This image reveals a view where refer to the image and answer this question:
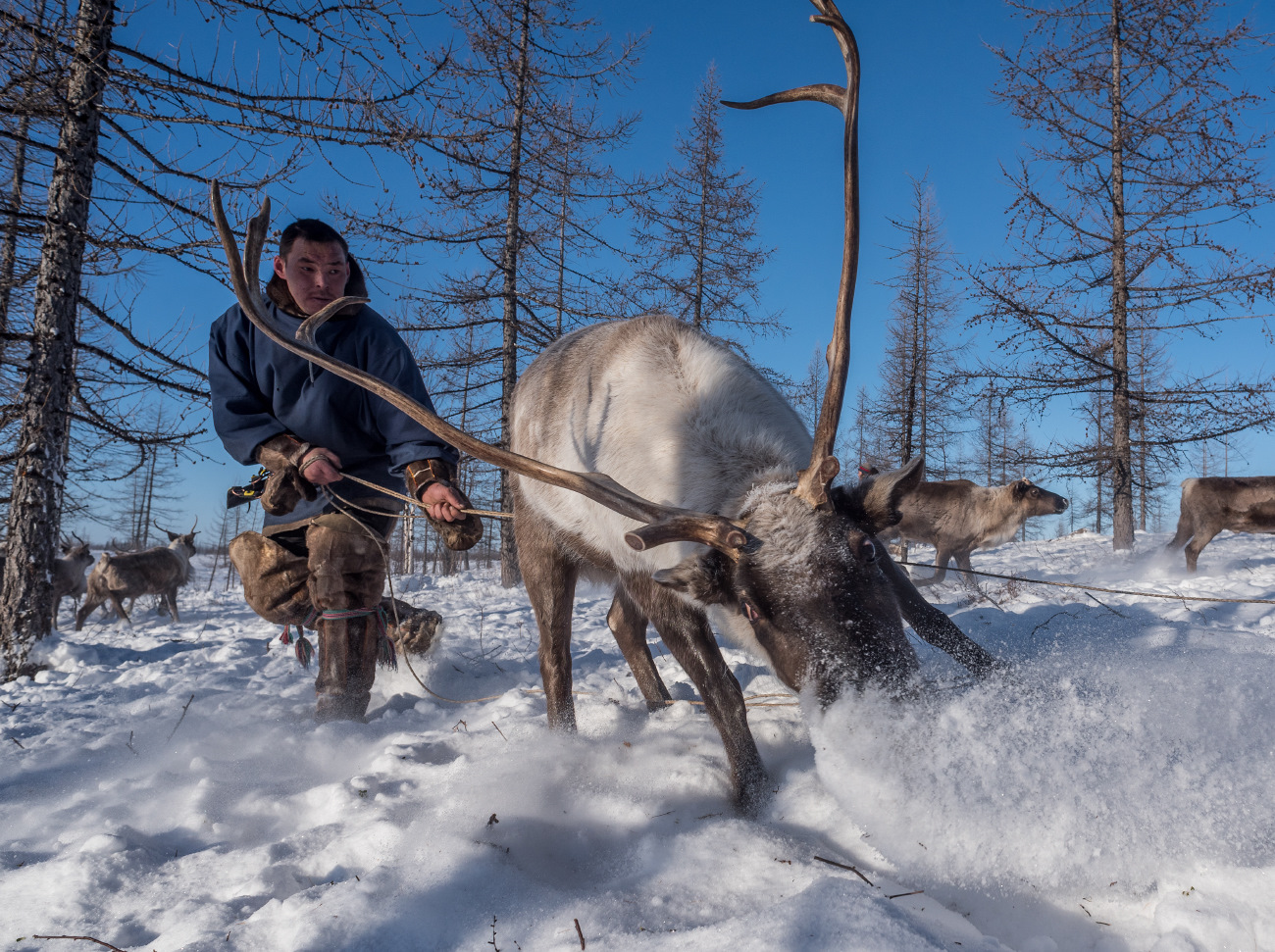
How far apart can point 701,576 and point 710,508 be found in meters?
0.32

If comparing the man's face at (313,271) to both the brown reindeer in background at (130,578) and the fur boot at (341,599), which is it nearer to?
the fur boot at (341,599)

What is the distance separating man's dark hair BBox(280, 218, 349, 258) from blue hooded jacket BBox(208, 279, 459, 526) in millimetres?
258

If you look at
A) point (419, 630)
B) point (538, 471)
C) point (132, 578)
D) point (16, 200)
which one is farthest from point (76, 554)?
point (538, 471)

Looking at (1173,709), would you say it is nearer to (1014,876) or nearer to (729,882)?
(1014,876)

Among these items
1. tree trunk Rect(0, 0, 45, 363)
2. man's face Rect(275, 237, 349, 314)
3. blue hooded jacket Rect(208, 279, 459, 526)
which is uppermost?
tree trunk Rect(0, 0, 45, 363)

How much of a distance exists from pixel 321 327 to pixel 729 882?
10.3 ft

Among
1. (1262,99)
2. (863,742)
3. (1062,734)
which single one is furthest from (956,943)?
(1262,99)

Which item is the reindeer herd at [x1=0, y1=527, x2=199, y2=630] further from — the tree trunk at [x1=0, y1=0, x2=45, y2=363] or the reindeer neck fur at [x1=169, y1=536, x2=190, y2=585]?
the tree trunk at [x1=0, y1=0, x2=45, y2=363]

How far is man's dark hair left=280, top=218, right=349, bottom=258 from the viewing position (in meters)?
3.45

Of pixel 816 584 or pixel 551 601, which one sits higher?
pixel 816 584

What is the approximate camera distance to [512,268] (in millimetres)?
12195

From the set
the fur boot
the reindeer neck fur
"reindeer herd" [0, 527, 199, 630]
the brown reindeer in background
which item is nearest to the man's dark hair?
the fur boot

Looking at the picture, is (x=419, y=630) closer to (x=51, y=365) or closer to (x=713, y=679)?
(x=713, y=679)

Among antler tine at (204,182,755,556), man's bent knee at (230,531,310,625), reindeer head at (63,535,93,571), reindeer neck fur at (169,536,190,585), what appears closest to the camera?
antler tine at (204,182,755,556)
